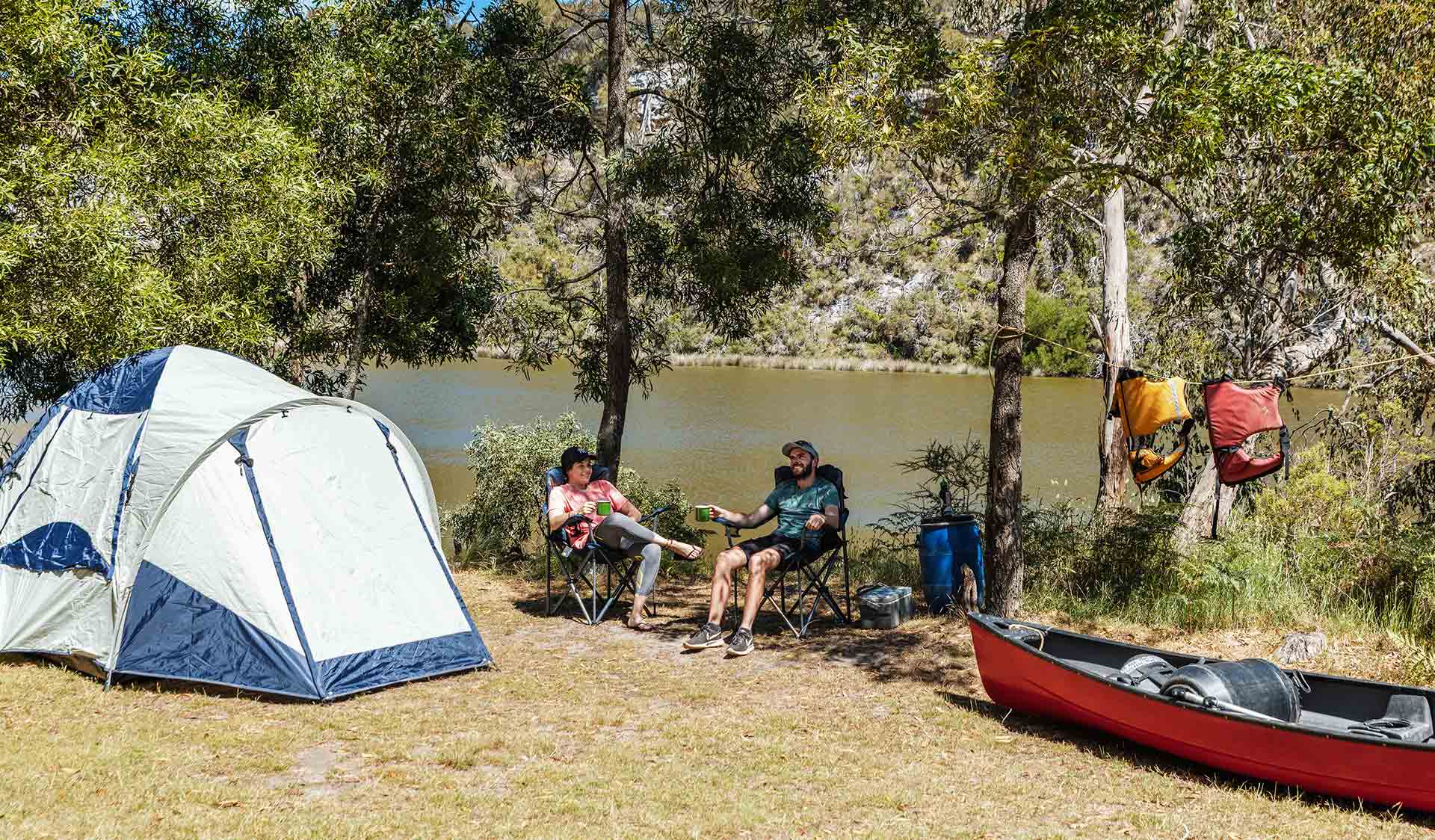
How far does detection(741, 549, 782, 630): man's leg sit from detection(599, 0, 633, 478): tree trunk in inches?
116

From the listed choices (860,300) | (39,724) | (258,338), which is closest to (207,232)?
(258,338)

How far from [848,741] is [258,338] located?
507 centimetres

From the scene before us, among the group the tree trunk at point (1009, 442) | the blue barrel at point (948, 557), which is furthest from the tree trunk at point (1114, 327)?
the tree trunk at point (1009, 442)

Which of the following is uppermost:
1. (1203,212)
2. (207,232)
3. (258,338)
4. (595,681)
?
(1203,212)

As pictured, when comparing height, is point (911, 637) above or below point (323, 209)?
below

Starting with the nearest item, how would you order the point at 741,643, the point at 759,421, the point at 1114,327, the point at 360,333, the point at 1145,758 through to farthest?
the point at 1145,758
the point at 741,643
the point at 360,333
the point at 1114,327
the point at 759,421

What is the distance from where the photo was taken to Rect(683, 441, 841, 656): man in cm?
607

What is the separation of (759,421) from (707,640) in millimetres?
16461

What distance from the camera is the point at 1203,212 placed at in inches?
340

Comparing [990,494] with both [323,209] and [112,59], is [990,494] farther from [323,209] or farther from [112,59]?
[112,59]

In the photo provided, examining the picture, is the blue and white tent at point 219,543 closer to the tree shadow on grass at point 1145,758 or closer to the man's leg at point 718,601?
the man's leg at point 718,601

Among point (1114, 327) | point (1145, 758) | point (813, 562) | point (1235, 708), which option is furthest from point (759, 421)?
point (1235, 708)

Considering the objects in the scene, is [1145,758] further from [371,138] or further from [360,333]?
[371,138]

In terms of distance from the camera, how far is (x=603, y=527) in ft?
21.7
